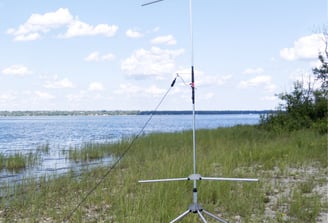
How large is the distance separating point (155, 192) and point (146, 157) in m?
6.01

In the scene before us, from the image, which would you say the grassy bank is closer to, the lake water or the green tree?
the lake water

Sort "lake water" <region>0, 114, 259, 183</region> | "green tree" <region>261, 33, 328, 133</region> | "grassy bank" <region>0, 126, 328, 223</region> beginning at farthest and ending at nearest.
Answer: "green tree" <region>261, 33, 328, 133</region>
"lake water" <region>0, 114, 259, 183</region>
"grassy bank" <region>0, 126, 328, 223</region>

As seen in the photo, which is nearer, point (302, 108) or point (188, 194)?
point (188, 194)

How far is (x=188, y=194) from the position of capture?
20.4 ft

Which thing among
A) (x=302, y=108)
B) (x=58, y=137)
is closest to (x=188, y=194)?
(x=302, y=108)

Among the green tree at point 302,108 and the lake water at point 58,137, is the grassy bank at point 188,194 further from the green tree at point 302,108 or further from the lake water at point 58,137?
the green tree at point 302,108

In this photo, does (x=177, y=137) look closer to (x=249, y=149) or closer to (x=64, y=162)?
(x=64, y=162)

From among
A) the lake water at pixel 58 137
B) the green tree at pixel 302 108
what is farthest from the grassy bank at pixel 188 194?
the green tree at pixel 302 108

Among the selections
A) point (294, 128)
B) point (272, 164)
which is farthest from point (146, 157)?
point (294, 128)

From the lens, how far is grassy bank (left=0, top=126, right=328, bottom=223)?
541cm

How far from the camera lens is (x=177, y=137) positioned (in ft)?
56.2

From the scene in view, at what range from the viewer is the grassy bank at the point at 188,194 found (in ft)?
17.7

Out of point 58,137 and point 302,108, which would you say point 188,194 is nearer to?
point 302,108

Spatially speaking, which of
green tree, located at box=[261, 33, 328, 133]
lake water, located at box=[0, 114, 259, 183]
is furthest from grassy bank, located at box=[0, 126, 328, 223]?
green tree, located at box=[261, 33, 328, 133]
